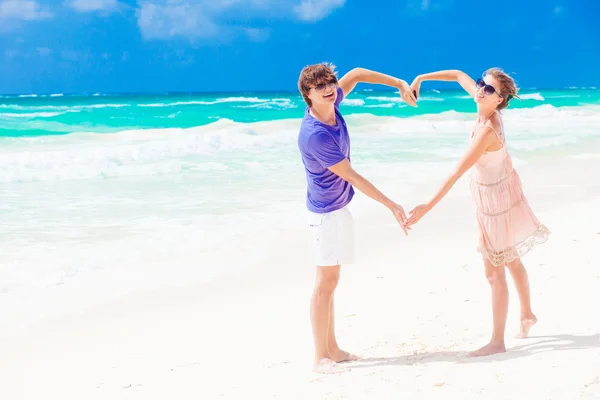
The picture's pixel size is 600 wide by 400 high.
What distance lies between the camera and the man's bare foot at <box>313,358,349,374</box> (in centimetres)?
364

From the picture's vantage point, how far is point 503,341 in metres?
3.65

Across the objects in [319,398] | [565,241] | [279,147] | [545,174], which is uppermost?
[279,147]

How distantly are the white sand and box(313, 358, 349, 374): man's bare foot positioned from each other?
69 millimetres

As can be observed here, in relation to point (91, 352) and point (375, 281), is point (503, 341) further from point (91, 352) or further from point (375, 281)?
point (91, 352)

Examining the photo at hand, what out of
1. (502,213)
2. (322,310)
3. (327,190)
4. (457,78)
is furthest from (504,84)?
(322,310)

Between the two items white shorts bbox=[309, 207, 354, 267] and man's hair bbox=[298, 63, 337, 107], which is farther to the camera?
white shorts bbox=[309, 207, 354, 267]

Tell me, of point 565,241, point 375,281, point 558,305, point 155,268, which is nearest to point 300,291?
point 375,281

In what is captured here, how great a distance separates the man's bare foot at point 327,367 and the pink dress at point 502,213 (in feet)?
A: 3.26

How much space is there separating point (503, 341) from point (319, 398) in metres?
1.06

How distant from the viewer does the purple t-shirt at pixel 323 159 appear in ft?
11.3

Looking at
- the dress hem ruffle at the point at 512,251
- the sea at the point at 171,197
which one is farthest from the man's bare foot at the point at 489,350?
the sea at the point at 171,197

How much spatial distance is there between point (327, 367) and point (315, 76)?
1523 mm

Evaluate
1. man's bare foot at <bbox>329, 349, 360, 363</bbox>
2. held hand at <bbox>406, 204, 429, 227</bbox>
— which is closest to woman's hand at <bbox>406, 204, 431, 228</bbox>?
held hand at <bbox>406, 204, 429, 227</bbox>

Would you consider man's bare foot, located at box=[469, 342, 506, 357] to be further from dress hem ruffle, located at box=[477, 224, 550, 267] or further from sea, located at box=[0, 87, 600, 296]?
sea, located at box=[0, 87, 600, 296]
